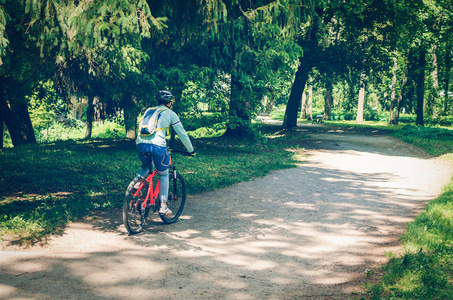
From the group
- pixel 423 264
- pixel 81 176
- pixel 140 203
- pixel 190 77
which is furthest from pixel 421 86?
pixel 140 203

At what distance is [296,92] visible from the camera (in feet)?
79.6

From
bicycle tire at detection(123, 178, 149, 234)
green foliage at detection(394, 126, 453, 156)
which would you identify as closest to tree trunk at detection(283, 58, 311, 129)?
green foliage at detection(394, 126, 453, 156)

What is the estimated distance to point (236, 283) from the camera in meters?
4.09

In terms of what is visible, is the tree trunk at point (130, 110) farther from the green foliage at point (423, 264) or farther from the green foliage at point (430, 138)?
the green foliage at point (430, 138)

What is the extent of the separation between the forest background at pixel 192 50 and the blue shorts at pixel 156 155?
1.82 m

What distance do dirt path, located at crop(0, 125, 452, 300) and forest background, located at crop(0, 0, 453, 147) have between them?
10.3 feet

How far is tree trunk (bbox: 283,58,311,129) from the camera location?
22906mm

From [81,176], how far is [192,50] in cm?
563

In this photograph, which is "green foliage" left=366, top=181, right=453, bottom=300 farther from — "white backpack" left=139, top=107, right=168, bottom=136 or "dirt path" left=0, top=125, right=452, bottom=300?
"white backpack" left=139, top=107, right=168, bottom=136

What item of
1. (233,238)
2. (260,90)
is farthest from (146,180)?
(260,90)

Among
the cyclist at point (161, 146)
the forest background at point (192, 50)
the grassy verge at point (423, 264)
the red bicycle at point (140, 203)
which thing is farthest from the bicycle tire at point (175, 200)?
the grassy verge at point (423, 264)

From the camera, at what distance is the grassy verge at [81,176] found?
5.98m

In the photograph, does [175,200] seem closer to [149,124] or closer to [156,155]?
[156,155]

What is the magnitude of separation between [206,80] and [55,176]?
17.2 ft
